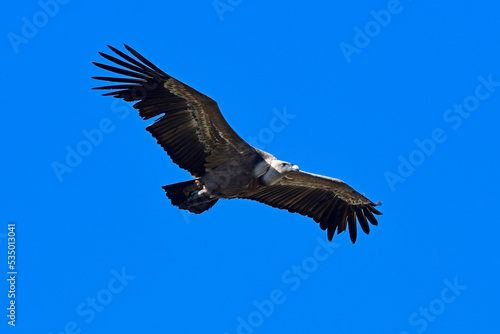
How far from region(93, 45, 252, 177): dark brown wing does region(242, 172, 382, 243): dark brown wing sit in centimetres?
197

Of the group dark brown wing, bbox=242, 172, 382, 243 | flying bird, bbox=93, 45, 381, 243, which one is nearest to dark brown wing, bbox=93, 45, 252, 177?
flying bird, bbox=93, 45, 381, 243

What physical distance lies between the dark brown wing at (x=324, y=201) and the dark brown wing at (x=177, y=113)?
197 cm

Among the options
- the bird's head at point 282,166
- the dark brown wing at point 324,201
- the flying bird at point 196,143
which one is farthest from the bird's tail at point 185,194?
the dark brown wing at point 324,201

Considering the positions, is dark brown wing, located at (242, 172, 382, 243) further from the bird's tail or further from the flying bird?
the bird's tail

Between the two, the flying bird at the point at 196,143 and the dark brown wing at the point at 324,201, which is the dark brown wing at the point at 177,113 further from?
the dark brown wing at the point at 324,201

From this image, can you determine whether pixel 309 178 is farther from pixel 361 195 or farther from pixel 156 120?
pixel 156 120

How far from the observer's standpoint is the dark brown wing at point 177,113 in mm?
16922

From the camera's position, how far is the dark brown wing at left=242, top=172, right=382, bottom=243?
19.5m

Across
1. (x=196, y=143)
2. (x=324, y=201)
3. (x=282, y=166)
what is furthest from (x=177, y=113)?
(x=324, y=201)

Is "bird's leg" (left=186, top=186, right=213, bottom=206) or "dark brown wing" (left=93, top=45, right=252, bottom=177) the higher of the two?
"dark brown wing" (left=93, top=45, right=252, bottom=177)

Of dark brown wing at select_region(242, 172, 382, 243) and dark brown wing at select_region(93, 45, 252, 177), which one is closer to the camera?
dark brown wing at select_region(93, 45, 252, 177)

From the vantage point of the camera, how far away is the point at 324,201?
20141mm

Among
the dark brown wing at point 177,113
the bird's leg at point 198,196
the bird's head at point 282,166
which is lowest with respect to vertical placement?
the bird's head at point 282,166

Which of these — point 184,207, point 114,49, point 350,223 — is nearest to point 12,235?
point 184,207
